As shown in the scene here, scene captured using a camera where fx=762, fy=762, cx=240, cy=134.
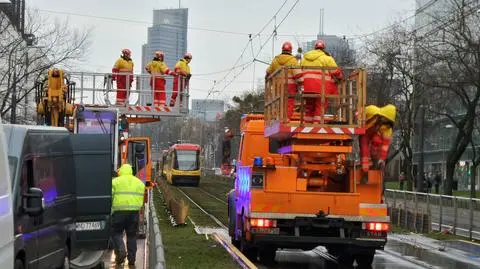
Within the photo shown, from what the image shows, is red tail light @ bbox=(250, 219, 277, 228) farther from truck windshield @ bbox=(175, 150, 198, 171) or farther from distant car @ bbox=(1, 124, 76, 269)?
truck windshield @ bbox=(175, 150, 198, 171)

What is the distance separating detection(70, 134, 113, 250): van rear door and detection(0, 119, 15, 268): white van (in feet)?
15.1

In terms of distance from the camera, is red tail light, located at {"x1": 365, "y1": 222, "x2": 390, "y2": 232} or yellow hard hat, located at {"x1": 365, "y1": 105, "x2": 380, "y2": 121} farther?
yellow hard hat, located at {"x1": 365, "y1": 105, "x2": 380, "y2": 121}

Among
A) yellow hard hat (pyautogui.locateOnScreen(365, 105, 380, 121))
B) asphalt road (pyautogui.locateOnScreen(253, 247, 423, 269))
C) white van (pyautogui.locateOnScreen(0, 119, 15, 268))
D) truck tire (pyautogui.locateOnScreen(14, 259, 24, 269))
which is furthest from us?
asphalt road (pyautogui.locateOnScreen(253, 247, 423, 269))

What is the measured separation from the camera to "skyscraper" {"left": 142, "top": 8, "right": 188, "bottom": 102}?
46156 mm

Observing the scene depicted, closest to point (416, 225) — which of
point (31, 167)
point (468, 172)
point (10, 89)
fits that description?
point (31, 167)

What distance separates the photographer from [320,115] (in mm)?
13445

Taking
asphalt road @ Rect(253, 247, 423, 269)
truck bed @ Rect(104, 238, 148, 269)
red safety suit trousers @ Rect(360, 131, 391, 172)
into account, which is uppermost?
red safety suit trousers @ Rect(360, 131, 391, 172)

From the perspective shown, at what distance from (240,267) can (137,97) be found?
30.0 feet

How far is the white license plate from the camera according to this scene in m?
11.5

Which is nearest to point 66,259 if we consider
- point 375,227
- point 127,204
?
point 127,204

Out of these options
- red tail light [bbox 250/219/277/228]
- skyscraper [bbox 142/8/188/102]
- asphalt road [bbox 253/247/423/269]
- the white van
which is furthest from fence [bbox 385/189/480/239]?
skyscraper [bbox 142/8/188/102]

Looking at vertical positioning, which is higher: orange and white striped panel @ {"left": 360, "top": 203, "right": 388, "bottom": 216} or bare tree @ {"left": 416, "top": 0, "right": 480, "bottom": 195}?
bare tree @ {"left": 416, "top": 0, "right": 480, "bottom": 195}

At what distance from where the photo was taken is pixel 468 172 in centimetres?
6544

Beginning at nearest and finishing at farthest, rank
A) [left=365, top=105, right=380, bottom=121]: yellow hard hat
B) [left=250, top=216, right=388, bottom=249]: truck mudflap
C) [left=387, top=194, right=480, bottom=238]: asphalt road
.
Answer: [left=250, top=216, right=388, bottom=249]: truck mudflap, [left=365, top=105, right=380, bottom=121]: yellow hard hat, [left=387, top=194, right=480, bottom=238]: asphalt road
